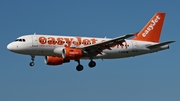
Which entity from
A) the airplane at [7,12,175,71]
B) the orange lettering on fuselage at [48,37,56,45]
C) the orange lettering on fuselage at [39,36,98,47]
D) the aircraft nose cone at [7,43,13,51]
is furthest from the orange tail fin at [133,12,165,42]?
the aircraft nose cone at [7,43,13,51]

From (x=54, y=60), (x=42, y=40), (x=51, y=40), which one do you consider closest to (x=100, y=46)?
(x=51, y=40)

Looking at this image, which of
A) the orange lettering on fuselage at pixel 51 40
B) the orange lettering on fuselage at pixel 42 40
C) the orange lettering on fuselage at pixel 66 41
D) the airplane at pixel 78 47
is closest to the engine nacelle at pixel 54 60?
the airplane at pixel 78 47

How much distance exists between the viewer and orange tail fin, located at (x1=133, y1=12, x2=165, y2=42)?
6844cm

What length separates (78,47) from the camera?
6131 cm

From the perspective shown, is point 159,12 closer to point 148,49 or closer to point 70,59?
point 148,49

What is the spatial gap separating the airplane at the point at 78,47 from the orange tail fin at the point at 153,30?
1.55ft

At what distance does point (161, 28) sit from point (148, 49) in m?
6.17

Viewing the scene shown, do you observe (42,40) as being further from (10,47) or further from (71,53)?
(10,47)

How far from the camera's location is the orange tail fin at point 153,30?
68.4 meters

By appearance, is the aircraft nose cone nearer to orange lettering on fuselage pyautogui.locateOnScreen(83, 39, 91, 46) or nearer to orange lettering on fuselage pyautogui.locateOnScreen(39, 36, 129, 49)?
orange lettering on fuselage pyautogui.locateOnScreen(39, 36, 129, 49)

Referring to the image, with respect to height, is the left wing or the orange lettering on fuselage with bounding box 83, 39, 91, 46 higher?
the orange lettering on fuselage with bounding box 83, 39, 91, 46

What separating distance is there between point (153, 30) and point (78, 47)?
14.1 meters

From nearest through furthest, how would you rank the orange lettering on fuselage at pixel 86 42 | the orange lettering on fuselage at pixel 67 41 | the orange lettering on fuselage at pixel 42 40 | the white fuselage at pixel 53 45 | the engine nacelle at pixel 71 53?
the white fuselage at pixel 53 45 → the engine nacelle at pixel 71 53 → the orange lettering on fuselage at pixel 42 40 → the orange lettering on fuselage at pixel 67 41 → the orange lettering on fuselage at pixel 86 42

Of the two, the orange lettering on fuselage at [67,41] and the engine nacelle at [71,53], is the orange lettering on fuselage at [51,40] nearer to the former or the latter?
the orange lettering on fuselage at [67,41]
